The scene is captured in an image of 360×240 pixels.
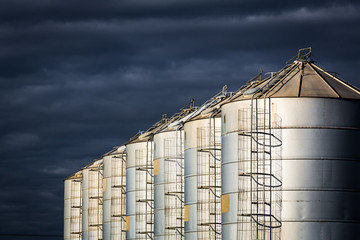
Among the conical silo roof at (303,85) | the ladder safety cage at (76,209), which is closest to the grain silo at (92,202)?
the ladder safety cage at (76,209)

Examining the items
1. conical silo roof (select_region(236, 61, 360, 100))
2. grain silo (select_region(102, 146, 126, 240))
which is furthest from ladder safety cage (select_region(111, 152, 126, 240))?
conical silo roof (select_region(236, 61, 360, 100))

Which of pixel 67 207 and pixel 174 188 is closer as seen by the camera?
pixel 174 188

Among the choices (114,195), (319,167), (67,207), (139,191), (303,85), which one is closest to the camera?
(319,167)

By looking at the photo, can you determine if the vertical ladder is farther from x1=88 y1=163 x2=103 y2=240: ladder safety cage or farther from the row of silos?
x1=88 y1=163 x2=103 y2=240: ladder safety cage

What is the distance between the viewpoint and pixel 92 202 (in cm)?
8194

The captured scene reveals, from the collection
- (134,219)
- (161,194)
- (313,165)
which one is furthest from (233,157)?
Answer: (134,219)

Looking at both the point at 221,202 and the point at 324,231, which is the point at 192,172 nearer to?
the point at 221,202

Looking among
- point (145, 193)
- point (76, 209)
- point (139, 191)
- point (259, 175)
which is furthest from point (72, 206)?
point (259, 175)

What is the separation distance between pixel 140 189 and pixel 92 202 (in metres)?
16.2

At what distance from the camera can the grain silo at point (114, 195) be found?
7231cm

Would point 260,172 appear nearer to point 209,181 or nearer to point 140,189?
point 209,181

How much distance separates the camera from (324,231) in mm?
43750

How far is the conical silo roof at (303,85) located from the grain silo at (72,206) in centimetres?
4297

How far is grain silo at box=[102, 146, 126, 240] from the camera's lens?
72.3 m
